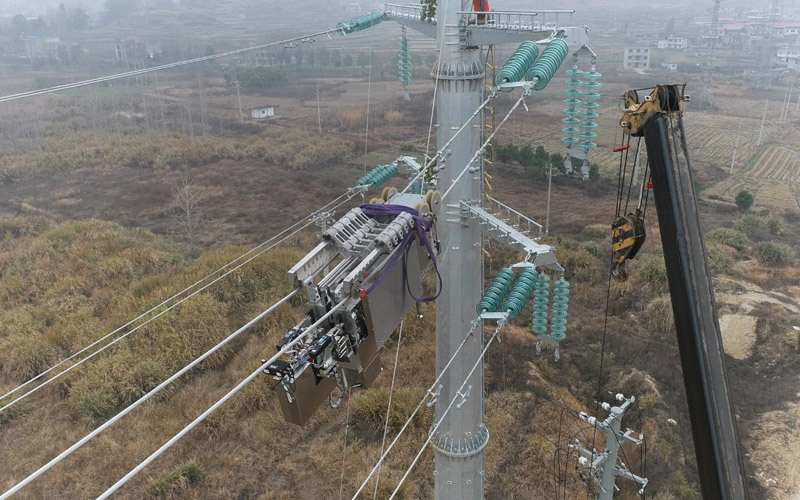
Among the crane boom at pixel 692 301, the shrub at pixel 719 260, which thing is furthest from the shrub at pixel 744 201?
the crane boom at pixel 692 301

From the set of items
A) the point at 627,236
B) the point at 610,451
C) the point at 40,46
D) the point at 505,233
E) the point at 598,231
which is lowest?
the point at 598,231

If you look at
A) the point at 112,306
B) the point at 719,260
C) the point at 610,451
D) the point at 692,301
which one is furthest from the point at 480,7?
the point at 719,260

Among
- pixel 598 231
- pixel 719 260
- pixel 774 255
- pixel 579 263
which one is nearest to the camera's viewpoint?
pixel 579 263

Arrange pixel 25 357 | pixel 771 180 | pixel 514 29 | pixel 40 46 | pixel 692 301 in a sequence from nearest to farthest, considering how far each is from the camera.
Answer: pixel 692 301 < pixel 514 29 < pixel 25 357 < pixel 771 180 < pixel 40 46

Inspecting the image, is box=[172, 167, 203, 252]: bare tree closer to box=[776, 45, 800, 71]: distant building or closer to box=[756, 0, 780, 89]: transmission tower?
box=[756, 0, 780, 89]: transmission tower

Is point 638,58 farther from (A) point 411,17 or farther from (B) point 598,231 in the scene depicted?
(A) point 411,17

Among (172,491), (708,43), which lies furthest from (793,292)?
(708,43)
